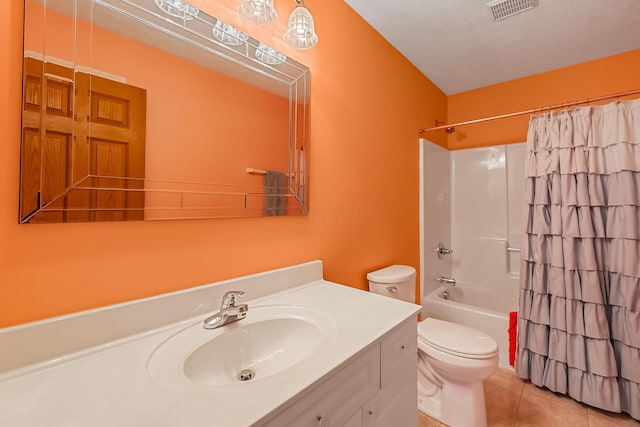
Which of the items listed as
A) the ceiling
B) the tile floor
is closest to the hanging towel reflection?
the ceiling

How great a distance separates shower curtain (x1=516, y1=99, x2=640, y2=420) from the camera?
148 cm

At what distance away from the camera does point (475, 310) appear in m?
2.10

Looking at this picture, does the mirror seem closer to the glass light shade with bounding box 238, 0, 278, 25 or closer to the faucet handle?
the glass light shade with bounding box 238, 0, 278, 25

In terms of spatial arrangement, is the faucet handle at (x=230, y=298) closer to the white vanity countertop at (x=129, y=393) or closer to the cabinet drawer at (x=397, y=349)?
the white vanity countertop at (x=129, y=393)

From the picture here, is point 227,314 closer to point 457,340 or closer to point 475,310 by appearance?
point 457,340

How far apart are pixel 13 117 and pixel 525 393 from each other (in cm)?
272

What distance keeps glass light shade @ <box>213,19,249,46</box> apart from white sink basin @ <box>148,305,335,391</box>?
103 cm

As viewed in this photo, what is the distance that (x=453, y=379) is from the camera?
1429 mm

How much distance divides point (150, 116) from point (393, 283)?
1431mm

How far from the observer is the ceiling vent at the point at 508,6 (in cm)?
152

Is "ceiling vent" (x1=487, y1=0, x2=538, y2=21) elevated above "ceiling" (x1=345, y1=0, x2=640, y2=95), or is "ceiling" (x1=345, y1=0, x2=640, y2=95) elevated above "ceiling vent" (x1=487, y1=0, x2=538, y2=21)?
"ceiling" (x1=345, y1=0, x2=640, y2=95)

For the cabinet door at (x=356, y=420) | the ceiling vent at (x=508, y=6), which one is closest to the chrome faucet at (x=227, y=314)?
the cabinet door at (x=356, y=420)

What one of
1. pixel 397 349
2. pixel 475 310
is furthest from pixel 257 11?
pixel 475 310

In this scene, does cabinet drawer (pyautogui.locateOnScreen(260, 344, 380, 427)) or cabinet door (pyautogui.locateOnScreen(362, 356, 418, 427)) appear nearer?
cabinet drawer (pyautogui.locateOnScreen(260, 344, 380, 427))
